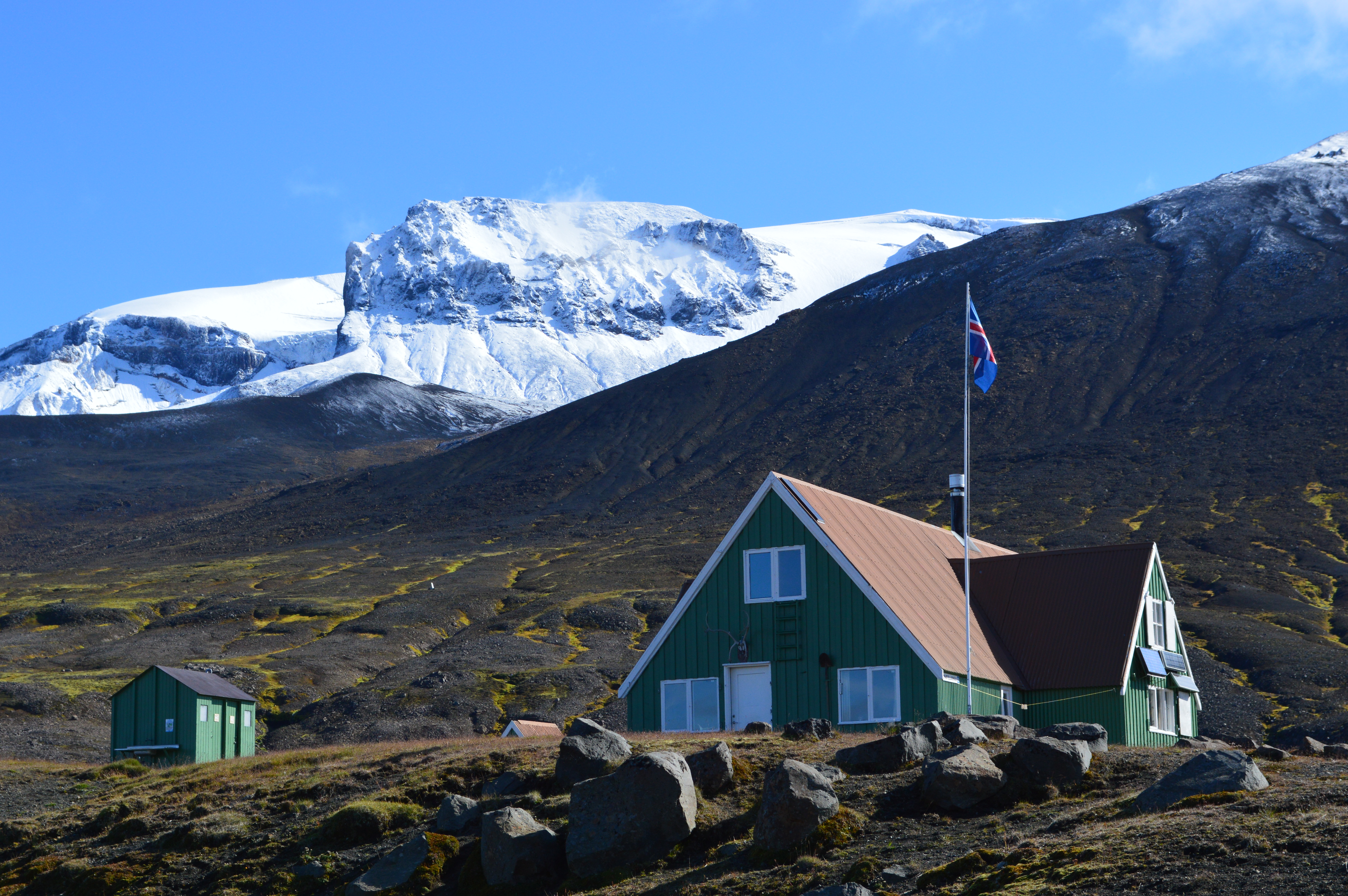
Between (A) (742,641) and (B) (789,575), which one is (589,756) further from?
(B) (789,575)

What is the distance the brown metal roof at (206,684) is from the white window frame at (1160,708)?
28.4 metres

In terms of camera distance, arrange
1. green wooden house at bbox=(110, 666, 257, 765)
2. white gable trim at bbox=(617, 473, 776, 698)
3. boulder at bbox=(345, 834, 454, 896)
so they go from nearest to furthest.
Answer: boulder at bbox=(345, 834, 454, 896) → white gable trim at bbox=(617, 473, 776, 698) → green wooden house at bbox=(110, 666, 257, 765)

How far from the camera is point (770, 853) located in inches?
640

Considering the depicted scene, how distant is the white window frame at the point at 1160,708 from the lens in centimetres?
3225

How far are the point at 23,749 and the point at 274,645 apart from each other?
31.6 metres

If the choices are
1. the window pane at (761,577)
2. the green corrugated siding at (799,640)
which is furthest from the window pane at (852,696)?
the window pane at (761,577)

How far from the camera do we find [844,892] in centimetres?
1416

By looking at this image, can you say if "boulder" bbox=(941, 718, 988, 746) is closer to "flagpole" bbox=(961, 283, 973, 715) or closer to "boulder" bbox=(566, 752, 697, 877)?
"boulder" bbox=(566, 752, 697, 877)

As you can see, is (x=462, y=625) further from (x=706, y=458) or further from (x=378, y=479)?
(x=378, y=479)

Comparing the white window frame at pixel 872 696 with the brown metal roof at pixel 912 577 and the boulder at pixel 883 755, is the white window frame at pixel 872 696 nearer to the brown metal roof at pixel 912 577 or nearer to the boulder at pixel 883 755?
the brown metal roof at pixel 912 577

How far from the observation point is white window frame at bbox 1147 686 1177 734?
32250 mm

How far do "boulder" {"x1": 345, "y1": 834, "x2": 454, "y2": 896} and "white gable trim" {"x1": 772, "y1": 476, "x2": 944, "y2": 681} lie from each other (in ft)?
40.6

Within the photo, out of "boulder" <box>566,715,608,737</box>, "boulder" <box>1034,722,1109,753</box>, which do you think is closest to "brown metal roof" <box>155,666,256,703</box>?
"boulder" <box>566,715,608,737</box>

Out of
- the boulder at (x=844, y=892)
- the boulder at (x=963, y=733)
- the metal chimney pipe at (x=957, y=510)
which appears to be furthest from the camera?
the metal chimney pipe at (x=957, y=510)
